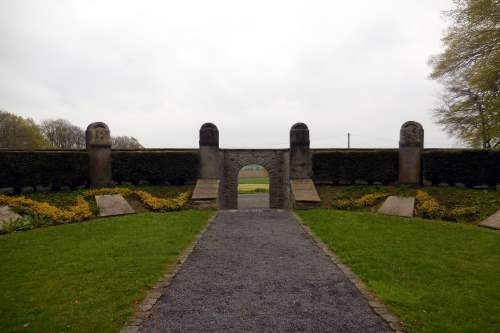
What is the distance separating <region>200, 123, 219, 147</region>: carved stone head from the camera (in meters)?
15.8

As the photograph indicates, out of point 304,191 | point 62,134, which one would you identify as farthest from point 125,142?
point 304,191

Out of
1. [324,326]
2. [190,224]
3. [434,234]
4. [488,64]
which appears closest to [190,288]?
[324,326]

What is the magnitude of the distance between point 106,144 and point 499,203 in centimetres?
1761

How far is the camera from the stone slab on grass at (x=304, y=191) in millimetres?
13078

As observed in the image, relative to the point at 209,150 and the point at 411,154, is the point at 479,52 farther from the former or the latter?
the point at 209,150

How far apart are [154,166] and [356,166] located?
10.4m

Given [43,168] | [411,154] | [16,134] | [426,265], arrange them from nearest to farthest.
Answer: [426,265]
[43,168]
[411,154]
[16,134]

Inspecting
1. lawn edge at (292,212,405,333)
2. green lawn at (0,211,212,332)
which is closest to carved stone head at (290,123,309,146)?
green lawn at (0,211,212,332)

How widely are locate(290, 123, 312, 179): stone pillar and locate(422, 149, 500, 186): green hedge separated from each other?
18.9 feet

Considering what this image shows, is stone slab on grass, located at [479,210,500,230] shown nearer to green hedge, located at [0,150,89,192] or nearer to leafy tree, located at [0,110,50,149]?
green hedge, located at [0,150,89,192]

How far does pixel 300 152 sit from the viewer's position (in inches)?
619

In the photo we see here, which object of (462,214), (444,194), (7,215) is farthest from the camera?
(444,194)

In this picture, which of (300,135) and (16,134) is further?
(16,134)

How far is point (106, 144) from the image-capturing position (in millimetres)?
15641
